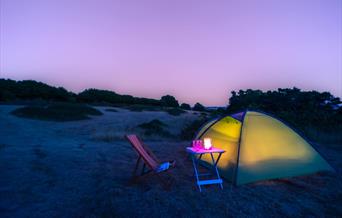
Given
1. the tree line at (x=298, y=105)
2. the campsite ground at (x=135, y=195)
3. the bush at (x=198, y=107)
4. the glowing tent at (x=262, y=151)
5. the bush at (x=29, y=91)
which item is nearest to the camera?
the campsite ground at (x=135, y=195)

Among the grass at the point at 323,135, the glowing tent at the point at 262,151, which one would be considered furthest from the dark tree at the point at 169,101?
the glowing tent at the point at 262,151

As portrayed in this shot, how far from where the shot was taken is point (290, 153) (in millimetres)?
5359

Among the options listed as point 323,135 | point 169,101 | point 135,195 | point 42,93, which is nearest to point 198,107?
point 169,101

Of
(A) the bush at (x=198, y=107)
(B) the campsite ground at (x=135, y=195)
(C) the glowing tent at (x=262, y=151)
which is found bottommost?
(B) the campsite ground at (x=135, y=195)

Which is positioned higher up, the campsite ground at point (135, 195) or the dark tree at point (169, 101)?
the dark tree at point (169, 101)

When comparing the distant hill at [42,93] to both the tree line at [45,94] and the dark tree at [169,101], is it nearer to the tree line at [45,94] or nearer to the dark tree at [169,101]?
the tree line at [45,94]

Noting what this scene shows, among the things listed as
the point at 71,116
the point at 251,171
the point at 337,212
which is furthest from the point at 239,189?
Result: the point at 71,116

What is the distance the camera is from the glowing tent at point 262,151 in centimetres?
→ 494

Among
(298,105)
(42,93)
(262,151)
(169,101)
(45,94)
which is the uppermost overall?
(169,101)

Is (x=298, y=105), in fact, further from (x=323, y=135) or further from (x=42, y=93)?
(x=42, y=93)

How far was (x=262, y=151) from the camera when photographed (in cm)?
511

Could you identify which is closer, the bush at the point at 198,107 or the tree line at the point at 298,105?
the tree line at the point at 298,105

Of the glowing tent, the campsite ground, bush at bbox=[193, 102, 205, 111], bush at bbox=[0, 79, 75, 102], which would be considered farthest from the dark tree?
the glowing tent

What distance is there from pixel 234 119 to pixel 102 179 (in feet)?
12.5
